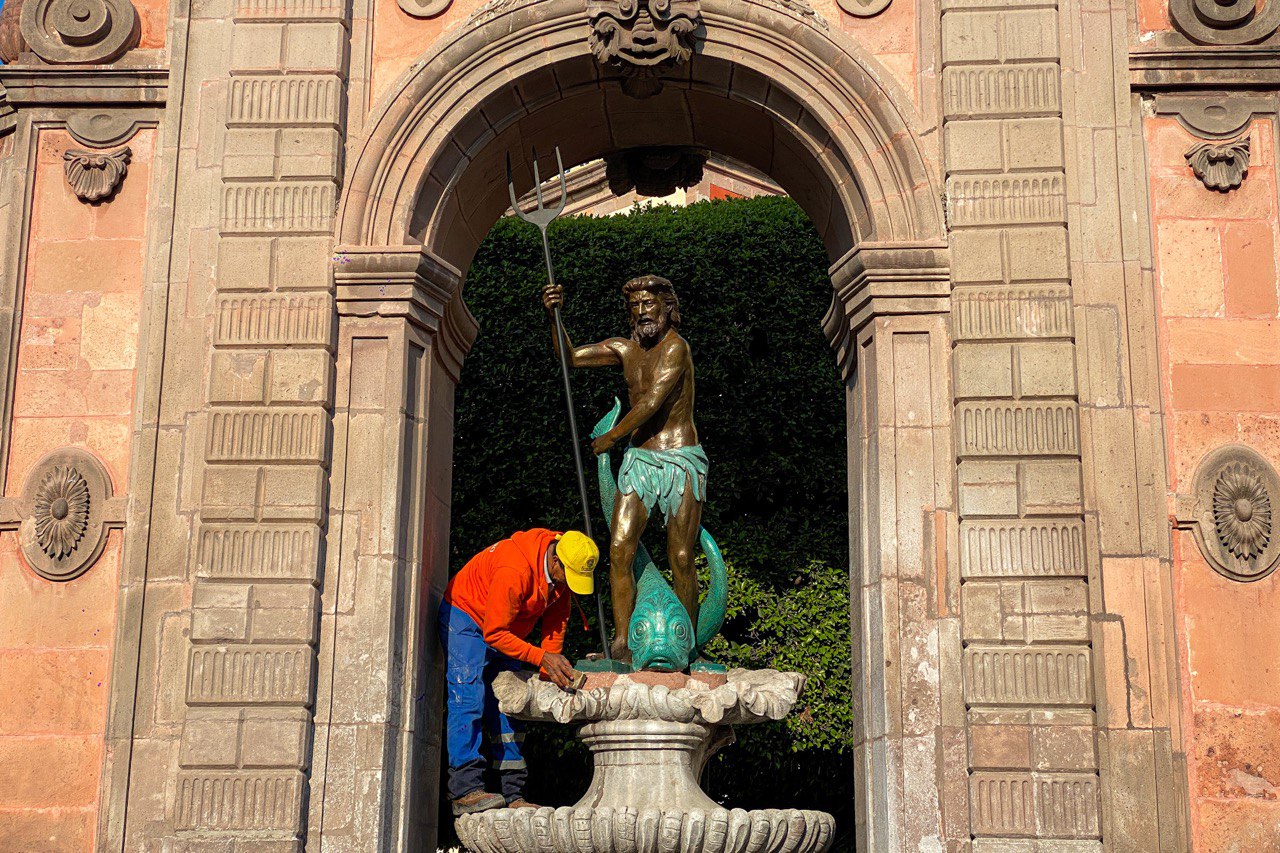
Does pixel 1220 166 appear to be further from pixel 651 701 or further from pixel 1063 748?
pixel 651 701

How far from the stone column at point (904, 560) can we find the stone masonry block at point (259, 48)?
3959 millimetres

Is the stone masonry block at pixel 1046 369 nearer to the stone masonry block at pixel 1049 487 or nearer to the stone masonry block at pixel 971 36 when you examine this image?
the stone masonry block at pixel 1049 487

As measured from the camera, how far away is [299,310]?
408 inches

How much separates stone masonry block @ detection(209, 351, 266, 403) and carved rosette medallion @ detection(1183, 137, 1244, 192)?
607 cm

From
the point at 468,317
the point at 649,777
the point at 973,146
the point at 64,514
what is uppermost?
the point at 973,146

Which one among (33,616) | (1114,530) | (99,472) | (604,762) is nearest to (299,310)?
(99,472)

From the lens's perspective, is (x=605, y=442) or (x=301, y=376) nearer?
(x=301, y=376)

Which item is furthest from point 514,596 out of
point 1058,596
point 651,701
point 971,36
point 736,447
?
point 736,447

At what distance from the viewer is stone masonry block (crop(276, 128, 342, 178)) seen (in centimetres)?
1054

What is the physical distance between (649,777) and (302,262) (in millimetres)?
3892

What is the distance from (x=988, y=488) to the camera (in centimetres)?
979

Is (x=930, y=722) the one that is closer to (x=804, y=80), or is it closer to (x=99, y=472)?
(x=804, y=80)

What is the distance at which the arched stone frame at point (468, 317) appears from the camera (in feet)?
32.1

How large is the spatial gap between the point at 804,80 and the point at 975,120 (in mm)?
1178
